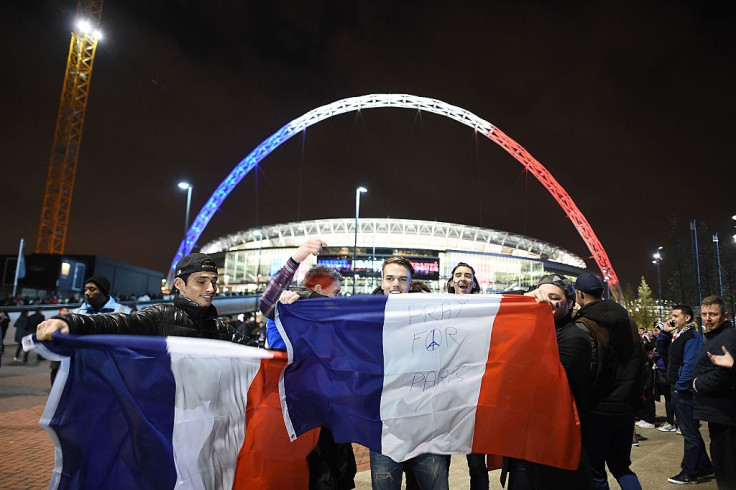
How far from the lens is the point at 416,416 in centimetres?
334

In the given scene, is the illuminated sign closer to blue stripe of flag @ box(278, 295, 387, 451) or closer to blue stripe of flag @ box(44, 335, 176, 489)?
blue stripe of flag @ box(278, 295, 387, 451)

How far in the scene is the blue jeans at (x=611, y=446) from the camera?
12.8ft

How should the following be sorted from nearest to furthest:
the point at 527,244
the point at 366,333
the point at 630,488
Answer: the point at 366,333
the point at 630,488
the point at 527,244

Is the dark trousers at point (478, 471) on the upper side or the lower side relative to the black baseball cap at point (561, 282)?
lower

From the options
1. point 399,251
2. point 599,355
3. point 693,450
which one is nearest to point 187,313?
point 599,355

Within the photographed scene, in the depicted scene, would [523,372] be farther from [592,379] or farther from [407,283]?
[407,283]

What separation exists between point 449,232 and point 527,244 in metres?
18.4

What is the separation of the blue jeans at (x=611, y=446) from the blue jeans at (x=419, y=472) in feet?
4.32

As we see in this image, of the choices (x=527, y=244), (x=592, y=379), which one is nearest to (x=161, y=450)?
(x=592, y=379)

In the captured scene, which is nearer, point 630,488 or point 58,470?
point 58,470

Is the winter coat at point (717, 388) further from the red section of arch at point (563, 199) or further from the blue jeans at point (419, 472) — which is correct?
the red section of arch at point (563, 199)

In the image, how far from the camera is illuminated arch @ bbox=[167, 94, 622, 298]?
204 ft

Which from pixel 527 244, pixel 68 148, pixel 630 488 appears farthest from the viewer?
pixel 527 244

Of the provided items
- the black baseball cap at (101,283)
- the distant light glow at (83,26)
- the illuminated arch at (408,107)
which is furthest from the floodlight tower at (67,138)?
the black baseball cap at (101,283)
